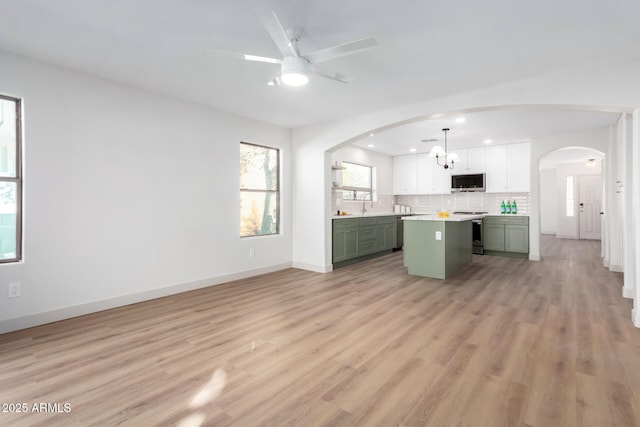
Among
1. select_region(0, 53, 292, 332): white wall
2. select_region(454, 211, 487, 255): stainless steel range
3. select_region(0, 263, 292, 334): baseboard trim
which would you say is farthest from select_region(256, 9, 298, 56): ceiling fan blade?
select_region(454, 211, 487, 255): stainless steel range

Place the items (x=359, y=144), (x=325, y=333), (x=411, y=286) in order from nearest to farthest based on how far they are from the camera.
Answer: (x=325, y=333) < (x=411, y=286) < (x=359, y=144)

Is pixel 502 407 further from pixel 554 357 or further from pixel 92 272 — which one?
pixel 92 272

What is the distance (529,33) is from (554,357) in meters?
2.62

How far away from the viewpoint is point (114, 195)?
143 inches

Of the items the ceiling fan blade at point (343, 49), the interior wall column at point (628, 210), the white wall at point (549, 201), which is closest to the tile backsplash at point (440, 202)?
the interior wall column at point (628, 210)

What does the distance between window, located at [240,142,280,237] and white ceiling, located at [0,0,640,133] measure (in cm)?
153

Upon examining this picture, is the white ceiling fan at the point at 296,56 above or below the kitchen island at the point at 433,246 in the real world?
above

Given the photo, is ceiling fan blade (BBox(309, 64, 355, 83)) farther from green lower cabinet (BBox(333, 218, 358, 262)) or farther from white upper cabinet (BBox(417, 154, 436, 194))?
white upper cabinet (BBox(417, 154, 436, 194))

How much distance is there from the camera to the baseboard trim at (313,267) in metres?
5.52

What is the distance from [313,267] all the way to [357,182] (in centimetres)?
291

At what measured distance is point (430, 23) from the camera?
248 centimetres

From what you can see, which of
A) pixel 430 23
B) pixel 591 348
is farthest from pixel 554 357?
pixel 430 23

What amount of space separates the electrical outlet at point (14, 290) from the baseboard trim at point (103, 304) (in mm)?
220

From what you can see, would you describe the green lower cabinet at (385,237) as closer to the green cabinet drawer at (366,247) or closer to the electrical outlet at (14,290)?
the green cabinet drawer at (366,247)
